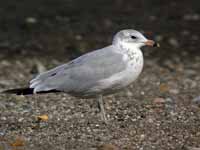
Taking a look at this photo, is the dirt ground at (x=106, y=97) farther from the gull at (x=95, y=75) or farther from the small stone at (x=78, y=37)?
the gull at (x=95, y=75)

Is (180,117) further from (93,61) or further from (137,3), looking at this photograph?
(137,3)

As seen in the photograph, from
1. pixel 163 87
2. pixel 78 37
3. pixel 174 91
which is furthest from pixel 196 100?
pixel 78 37

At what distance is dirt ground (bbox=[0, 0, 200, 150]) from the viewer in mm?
7047

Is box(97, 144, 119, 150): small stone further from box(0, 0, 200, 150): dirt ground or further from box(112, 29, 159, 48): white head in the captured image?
box(112, 29, 159, 48): white head

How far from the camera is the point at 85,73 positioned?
24.1 feet

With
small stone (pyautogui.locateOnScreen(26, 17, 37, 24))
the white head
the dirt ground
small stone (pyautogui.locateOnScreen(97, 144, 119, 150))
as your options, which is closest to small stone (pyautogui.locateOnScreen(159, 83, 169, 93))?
the dirt ground

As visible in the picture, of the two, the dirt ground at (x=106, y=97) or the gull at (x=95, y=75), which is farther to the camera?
the gull at (x=95, y=75)

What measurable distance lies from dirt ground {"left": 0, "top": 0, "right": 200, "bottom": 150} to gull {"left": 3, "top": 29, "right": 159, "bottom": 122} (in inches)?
16.8

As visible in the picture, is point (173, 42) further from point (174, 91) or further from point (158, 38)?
point (174, 91)

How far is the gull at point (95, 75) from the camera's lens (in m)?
7.28

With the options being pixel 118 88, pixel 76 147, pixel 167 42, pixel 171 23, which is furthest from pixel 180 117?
pixel 171 23

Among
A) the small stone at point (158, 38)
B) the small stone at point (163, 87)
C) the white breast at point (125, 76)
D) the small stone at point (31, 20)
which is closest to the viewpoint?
the white breast at point (125, 76)

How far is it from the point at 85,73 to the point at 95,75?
12 cm

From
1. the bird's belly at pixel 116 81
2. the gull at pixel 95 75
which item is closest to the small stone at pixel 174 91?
the gull at pixel 95 75
